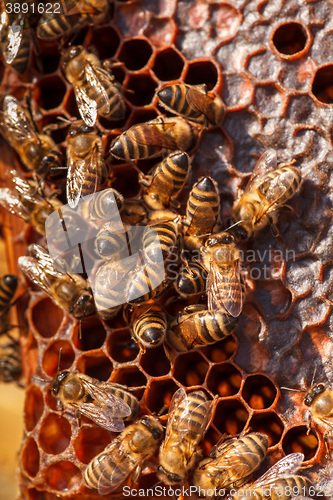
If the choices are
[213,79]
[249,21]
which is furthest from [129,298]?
[249,21]

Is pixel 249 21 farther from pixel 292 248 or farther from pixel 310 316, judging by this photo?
pixel 310 316

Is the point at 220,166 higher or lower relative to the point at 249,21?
lower

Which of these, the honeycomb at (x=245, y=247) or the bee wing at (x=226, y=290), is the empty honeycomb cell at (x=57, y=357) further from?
the bee wing at (x=226, y=290)

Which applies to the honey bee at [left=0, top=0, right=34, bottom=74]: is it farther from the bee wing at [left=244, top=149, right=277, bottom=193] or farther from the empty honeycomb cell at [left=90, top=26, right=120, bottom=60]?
the bee wing at [left=244, top=149, right=277, bottom=193]

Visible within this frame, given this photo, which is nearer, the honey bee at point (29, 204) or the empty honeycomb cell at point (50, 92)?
the honey bee at point (29, 204)

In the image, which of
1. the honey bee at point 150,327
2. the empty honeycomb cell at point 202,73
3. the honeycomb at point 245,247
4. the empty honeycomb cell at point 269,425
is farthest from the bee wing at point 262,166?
the empty honeycomb cell at point 269,425

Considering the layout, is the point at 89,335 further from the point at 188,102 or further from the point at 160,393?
the point at 188,102
